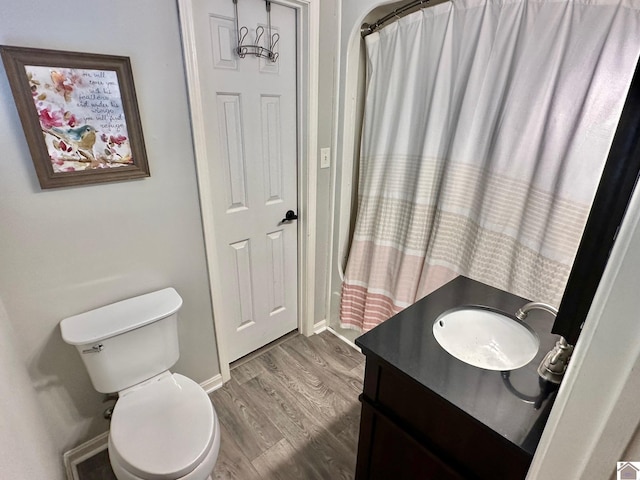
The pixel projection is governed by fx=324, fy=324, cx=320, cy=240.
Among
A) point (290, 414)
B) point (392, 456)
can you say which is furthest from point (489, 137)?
point (290, 414)

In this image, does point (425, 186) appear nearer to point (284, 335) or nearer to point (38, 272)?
point (284, 335)

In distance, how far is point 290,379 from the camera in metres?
1.98

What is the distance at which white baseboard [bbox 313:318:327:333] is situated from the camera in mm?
2373

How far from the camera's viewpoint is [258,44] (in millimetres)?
1555

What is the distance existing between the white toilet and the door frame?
1.13 ft

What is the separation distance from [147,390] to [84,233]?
2.24 ft

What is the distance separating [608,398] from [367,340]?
2.15 ft

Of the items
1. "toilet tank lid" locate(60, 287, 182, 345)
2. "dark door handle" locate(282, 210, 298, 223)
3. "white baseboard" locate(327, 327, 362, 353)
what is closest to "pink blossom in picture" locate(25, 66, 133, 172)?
"toilet tank lid" locate(60, 287, 182, 345)

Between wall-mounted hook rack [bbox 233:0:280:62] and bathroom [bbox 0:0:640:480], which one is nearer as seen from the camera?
bathroom [bbox 0:0:640:480]

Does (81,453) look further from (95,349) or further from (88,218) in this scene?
(88,218)

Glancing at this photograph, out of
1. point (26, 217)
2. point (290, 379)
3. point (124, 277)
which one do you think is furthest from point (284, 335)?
point (26, 217)

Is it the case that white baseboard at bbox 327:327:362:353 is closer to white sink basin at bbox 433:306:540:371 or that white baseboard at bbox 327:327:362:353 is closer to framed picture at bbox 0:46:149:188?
white sink basin at bbox 433:306:540:371

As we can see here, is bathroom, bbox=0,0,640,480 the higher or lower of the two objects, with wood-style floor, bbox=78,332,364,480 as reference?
higher

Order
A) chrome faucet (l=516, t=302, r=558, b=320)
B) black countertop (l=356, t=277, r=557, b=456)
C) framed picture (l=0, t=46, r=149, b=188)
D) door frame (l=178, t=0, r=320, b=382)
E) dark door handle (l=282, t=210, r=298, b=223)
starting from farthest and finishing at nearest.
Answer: dark door handle (l=282, t=210, r=298, b=223) → door frame (l=178, t=0, r=320, b=382) → framed picture (l=0, t=46, r=149, b=188) → chrome faucet (l=516, t=302, r=558, b=320) → black countertop (l=356, t=277, r=557, b=456)
